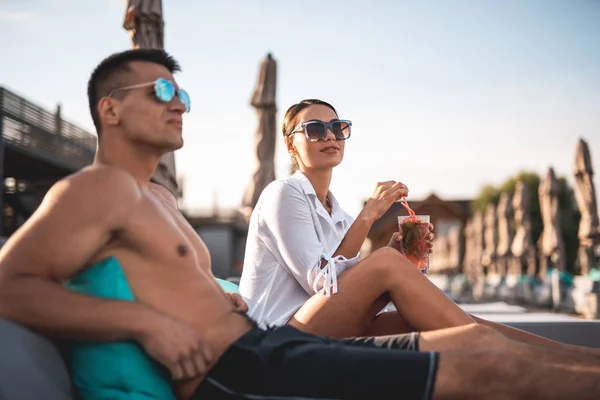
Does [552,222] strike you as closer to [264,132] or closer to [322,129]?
[264,132]

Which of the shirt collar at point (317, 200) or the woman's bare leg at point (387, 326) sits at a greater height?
the shirt collar at point (317, 200)

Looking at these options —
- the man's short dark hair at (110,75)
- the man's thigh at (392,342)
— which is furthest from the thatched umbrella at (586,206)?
the man's short dark hair at (110,75)

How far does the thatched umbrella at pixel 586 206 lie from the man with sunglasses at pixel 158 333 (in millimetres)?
14124

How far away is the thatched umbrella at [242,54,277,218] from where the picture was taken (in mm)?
9633

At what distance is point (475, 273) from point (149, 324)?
95.8ft

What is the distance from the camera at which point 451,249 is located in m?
34.1

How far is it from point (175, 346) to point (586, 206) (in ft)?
48.6

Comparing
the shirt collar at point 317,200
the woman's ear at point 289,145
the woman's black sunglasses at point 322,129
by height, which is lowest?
the shirt collar at point 317,200

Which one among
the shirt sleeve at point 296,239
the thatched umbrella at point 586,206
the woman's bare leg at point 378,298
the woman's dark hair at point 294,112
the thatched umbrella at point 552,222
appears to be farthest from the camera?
the thatched umbrella at point 552,222

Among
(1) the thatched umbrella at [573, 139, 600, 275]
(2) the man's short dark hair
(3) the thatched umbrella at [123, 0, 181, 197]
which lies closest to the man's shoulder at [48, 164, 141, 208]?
(2) the man's short dark hair

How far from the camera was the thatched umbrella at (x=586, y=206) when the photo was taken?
1445cm

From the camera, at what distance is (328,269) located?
251 centimetres

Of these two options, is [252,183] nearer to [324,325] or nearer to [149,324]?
[324,325]

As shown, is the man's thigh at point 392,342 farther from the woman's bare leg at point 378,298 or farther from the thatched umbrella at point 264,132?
the thatched umbrella at point 264,132
